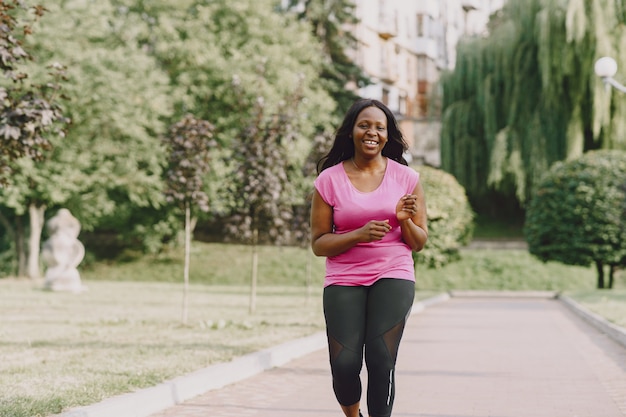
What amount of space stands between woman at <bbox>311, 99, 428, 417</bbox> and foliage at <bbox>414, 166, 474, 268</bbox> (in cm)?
2537

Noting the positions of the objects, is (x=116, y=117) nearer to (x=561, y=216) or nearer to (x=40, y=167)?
(x=40, y=167)

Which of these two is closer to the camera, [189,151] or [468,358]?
[468,358]

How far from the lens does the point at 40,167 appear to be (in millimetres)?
33688

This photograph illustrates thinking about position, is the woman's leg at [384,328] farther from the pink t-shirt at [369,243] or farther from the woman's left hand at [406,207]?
the woman's left hand at [406,207]

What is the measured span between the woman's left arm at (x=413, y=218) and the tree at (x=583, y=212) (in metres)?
28.0

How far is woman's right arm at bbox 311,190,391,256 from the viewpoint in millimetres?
4875

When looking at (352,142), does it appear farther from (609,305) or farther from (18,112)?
(609,305)

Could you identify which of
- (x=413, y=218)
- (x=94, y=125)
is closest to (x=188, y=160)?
(x=413, y=218)

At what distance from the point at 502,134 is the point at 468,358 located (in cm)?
2500

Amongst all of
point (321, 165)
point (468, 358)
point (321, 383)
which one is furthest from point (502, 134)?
point (321, 165)

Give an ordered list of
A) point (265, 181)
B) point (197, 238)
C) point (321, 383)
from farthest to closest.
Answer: point (197, 238) < point (265, 181) < point (321, 383)

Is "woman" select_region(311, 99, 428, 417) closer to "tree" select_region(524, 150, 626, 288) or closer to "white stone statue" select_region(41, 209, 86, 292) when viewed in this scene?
"white stone statue" select_region(41, 209, 86, 292)

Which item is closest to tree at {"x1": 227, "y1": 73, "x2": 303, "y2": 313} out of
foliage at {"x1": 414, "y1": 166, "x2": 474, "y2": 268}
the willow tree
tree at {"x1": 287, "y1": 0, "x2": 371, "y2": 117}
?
foliage at {"x1": 414, "y1": 166, "x2": 474, "y2": 268}

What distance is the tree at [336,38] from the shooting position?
48094 mm
